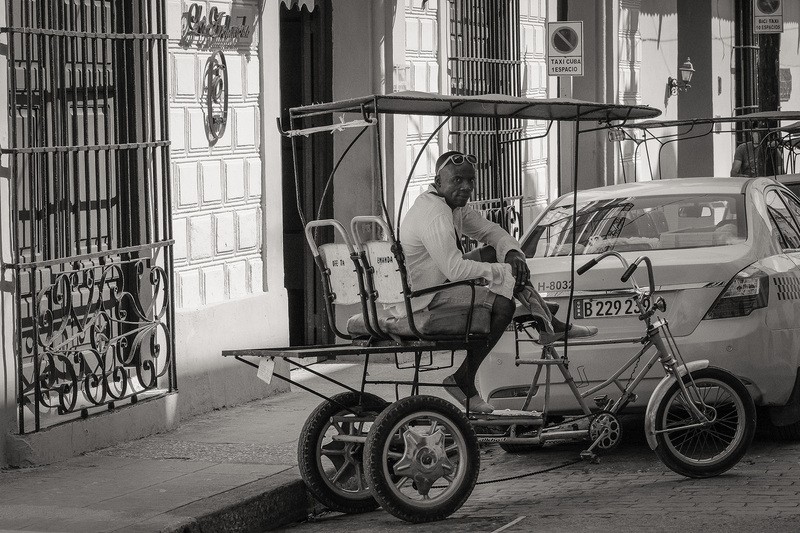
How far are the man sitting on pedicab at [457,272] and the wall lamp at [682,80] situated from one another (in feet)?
52.1

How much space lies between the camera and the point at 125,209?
9500 mm

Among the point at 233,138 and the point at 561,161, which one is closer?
the point at 233,138

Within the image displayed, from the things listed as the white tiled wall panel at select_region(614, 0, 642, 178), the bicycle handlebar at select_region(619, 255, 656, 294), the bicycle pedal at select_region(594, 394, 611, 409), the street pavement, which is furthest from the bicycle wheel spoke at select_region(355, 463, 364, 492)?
the white tiled wall panel at select_region(614, 0, 642, 178)

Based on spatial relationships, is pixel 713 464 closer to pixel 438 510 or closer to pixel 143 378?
pixel 438 510

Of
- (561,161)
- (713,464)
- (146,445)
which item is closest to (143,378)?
(146,445)

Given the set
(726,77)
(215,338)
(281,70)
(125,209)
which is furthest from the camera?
(726,77)

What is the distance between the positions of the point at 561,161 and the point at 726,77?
8.84 meters

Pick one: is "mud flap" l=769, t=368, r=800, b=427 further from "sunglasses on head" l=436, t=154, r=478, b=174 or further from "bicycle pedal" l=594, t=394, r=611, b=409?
"sunglasses on head" l=436, t=154, r=478, b=174

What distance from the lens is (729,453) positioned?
7.88 meters

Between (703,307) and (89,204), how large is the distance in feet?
12.3

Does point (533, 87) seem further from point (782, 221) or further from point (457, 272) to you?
point (457, 272)

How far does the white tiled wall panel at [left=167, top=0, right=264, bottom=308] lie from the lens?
32.8ft

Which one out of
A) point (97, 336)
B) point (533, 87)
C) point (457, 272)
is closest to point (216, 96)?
point (97, 336)

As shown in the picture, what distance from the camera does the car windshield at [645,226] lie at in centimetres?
884
